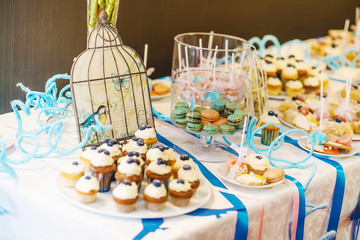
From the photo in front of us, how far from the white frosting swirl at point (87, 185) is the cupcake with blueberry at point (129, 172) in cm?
6

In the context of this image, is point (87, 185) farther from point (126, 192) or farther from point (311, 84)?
point (311, 84)

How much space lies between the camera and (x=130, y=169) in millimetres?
1235

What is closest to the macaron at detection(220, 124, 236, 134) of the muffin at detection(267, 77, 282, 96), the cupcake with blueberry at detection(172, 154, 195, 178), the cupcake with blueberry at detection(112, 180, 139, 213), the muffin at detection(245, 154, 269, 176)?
the muffin at detection(245, 154, 269, 176)

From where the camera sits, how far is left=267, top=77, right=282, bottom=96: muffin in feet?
7.52

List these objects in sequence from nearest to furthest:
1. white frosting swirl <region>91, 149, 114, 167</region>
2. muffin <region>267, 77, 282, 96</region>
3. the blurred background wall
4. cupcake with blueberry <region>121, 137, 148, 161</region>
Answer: white frosting swirl <region>91, 149, 114, 167</region>
cupcake with blueberry <region>121, 137, 148, 161</region>
the blurred background wall
muffin <region>267, 77, 282, 96</region>

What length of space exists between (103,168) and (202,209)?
0.29 metres

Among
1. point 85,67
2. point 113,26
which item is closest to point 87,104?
point 85,67

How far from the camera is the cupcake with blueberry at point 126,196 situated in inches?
45.9

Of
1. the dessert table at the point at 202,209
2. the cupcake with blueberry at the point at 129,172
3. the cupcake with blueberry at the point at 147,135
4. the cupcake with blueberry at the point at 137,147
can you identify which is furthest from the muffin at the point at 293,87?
the cupcake with blueberry at the point at 129,172

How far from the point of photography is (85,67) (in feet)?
5.06

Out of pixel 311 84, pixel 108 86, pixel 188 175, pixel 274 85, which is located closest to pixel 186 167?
pixel 188 175

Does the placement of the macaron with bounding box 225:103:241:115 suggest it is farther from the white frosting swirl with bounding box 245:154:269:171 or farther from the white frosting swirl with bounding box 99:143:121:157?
the white frosting swirl with bounding box 99:143:121:157

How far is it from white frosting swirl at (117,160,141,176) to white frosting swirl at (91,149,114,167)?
4 centimetres

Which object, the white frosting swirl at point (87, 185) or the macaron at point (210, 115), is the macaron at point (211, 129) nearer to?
the macaron at point (210, 115)
